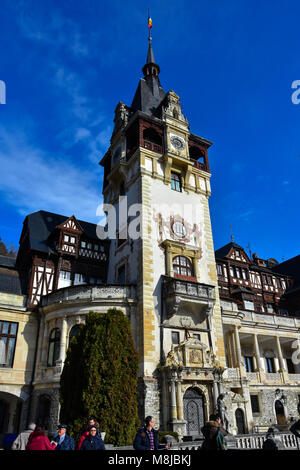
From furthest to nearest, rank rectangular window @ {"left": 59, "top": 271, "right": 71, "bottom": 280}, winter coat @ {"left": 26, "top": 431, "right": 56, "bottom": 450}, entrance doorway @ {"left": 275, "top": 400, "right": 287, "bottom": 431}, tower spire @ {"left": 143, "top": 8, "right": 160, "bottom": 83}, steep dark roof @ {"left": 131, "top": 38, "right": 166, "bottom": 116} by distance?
1. tower spire @ {"left": 143, "top": 8, "right": 160, "bottom": 83}
2. steep dark roof @ {"left": 131, "top": 38, "right": 166, "bottom": 116}
3. entrance doorway @ {"left": 275, "top": 400, "right": 287, "bottom": 431}
4. rectangular window @ {"left": 59, "top": 271, "right": 71, "bottom": 280}
5. winter coat @ {"left": 26, "top": 431, "right": 56, "bottom": 450}

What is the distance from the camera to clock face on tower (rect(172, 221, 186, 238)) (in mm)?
29609

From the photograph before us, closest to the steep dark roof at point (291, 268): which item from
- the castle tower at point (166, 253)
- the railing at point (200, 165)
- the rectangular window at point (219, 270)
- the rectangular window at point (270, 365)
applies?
the rectangular window at point (219, 270)

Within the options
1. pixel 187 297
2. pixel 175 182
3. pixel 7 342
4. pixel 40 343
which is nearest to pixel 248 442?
pixel 187 297

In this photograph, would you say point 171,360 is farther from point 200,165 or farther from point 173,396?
point 200,165

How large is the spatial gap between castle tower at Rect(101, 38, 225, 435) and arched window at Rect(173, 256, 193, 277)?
83 mm

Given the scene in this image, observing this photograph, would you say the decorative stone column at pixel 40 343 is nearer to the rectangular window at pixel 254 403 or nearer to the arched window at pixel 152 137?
the rectangular window at pixel 254 403

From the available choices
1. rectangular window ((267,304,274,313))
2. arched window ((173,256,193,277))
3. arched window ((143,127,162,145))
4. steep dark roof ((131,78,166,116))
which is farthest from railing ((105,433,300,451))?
steep dark roof ((131,78,166,116))

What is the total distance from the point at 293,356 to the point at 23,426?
26.7 metres

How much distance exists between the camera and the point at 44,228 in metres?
32.8

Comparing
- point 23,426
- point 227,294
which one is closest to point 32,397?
point 23,426

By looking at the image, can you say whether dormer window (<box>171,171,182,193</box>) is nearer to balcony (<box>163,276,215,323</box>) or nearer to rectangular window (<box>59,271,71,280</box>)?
balcony (<box>163,276,215,323</box>)

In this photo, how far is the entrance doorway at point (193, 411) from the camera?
907 inches

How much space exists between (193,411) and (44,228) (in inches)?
772

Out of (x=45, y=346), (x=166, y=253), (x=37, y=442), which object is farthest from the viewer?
(x=166, y=253)
